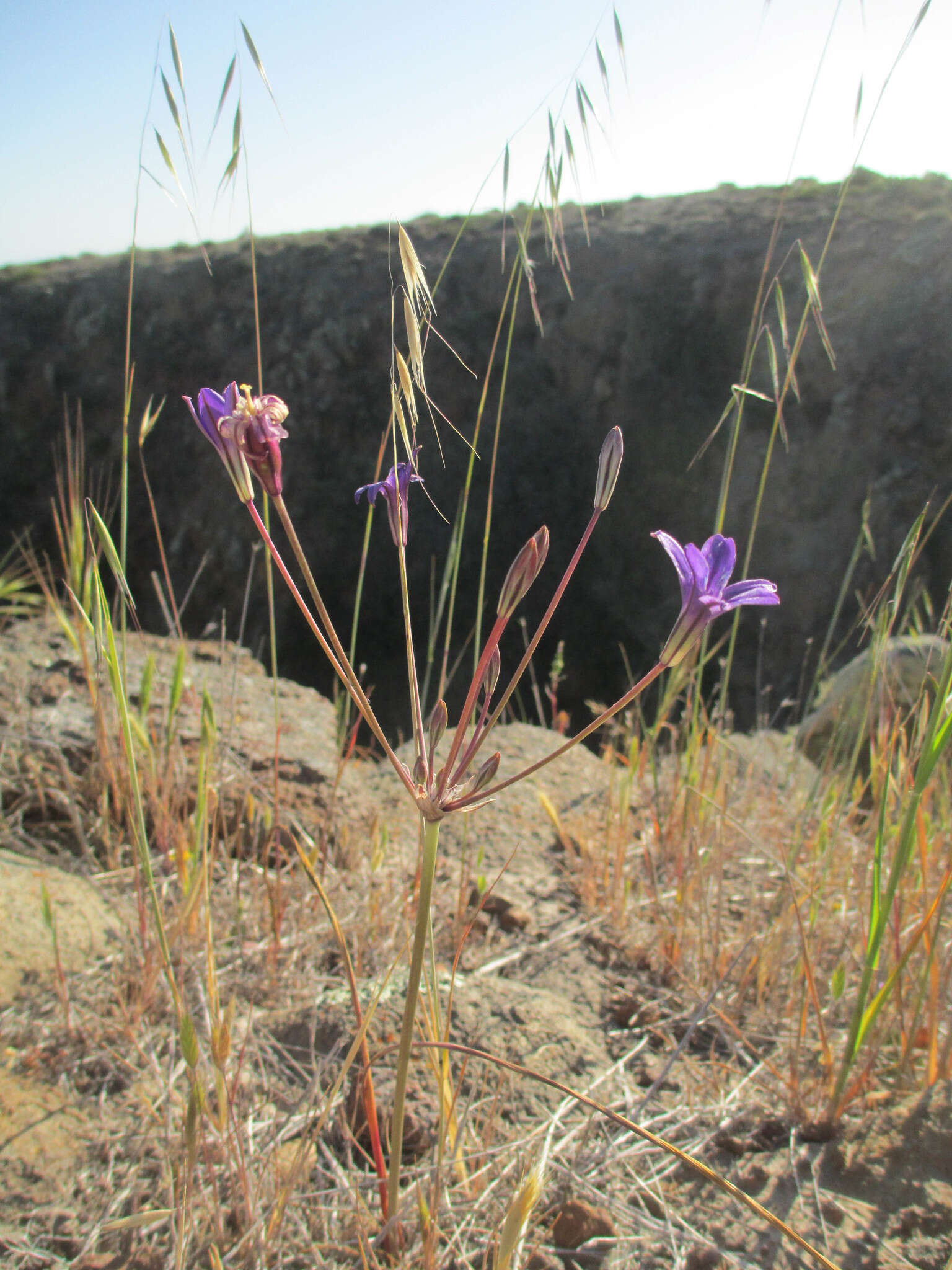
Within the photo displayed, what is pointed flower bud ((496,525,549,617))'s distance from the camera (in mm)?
761

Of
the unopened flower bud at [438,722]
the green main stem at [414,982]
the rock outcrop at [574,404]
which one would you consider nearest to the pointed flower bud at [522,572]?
the unopened flower bud at [438,722]

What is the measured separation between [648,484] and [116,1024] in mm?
9961

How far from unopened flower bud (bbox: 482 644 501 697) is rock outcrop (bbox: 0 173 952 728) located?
6776 millimetres

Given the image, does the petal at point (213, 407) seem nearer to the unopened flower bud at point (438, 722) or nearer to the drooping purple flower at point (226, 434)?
the drooping purple flower at point (226, 434)

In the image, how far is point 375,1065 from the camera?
1383 mm

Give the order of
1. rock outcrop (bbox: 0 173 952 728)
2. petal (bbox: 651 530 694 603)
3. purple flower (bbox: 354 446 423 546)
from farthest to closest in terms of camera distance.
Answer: rock outcrop (bbox: 0 173 952 728) → purple flower (bbox: 354 446 423 546) → petal (bbox: 651 530 694 603)

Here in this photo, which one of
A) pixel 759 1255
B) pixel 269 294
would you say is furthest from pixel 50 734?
pixel 269 294

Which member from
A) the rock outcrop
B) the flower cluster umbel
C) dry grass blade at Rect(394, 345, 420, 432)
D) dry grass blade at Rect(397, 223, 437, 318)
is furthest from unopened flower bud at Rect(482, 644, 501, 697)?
the rock outcrop

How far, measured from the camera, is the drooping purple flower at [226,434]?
2.37ft

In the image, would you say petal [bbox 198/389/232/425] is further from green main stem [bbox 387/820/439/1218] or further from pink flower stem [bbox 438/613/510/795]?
green main stem [bbox 387/820/439/1218]

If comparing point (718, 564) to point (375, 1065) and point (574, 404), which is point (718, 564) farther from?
point (574, 404)

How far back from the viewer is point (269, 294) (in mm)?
13664

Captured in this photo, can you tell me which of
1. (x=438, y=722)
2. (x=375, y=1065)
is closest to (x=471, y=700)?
(x=438, y=722)

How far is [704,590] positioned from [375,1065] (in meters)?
1.09
